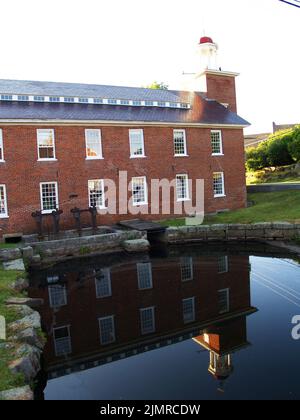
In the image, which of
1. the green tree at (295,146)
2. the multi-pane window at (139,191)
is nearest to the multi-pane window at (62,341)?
the multi-pane window at (139,191)

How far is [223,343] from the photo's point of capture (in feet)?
26.8

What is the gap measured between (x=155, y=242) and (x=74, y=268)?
604cm

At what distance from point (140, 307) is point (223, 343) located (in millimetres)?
3262

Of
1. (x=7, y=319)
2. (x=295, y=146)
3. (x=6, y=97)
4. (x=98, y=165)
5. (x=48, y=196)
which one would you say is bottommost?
(x=7, y=319)

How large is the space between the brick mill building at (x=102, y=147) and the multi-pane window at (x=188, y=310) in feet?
39.3

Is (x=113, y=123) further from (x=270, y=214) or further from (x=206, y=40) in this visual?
(x=206, y=40)

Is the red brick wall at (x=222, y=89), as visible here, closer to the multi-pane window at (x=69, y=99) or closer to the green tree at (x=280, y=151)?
the green tree at (x=280, y=151)

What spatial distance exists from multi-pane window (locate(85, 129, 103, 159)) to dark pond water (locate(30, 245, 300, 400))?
865 cm

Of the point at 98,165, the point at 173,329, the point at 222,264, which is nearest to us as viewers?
the point at 173,329

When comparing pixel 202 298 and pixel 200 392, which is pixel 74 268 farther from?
pixel 200 392

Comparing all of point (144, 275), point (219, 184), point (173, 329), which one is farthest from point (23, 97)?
point (173, 329)

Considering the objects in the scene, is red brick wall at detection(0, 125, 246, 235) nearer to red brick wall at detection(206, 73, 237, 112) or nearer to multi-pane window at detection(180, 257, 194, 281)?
red brick wall at detection(206, 73, 237, 112)

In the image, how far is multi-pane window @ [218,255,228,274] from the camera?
14.2 m

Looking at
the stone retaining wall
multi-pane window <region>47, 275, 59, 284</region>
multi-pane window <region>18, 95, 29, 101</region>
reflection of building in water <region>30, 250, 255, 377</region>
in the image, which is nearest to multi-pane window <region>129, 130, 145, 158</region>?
the stone retaining wall
